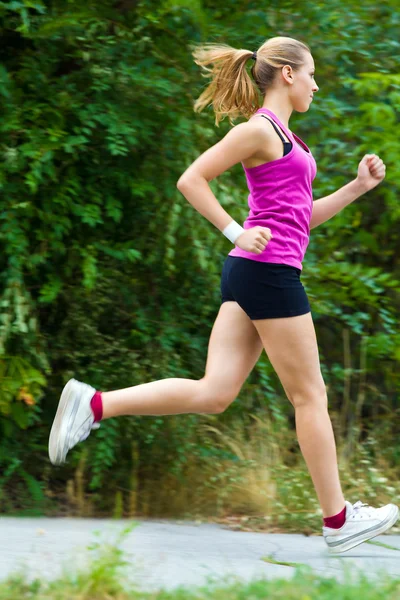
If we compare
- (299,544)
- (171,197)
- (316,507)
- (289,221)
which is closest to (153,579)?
(299,544)

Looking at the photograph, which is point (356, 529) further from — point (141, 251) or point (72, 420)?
point (141, 251)

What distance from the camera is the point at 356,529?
371 cm

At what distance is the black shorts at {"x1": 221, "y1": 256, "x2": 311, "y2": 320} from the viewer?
3.57m

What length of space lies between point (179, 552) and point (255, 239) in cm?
132

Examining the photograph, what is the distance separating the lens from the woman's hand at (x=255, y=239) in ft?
11.2

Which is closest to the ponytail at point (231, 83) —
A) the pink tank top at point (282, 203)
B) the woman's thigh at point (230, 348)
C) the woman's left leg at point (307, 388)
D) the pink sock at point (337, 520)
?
the pink tank top at point (282, 203)

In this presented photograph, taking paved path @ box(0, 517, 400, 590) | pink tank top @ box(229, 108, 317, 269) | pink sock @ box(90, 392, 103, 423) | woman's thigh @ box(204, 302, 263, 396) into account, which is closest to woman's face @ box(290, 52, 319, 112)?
pink tank top @ box(229, 108, 317, 269)

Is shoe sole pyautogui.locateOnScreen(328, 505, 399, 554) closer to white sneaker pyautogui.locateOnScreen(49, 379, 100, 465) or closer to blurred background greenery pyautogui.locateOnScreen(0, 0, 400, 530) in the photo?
blurred background greenery pyautogui.locateOnScreen(0, 0, 400, 530)

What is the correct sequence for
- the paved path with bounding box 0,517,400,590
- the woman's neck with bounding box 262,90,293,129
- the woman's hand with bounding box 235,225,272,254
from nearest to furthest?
the paved path with bounding box 0,517,400,590 < the woman's hand with bounding box 235,225,272,254 < the woman's neck with bounding box 262,90,293,129

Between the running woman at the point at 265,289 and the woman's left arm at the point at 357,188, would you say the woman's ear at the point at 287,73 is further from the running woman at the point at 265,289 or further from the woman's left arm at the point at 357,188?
the woman's left arm at the point at 357,188

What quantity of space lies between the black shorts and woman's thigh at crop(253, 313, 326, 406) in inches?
1.4

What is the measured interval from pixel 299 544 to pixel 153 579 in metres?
1.17

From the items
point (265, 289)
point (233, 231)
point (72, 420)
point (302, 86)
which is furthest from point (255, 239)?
point (72, 420)

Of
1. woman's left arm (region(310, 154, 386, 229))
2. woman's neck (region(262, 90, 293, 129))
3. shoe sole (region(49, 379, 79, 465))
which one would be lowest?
shoe sole (region(49, 379, 79, 465))
